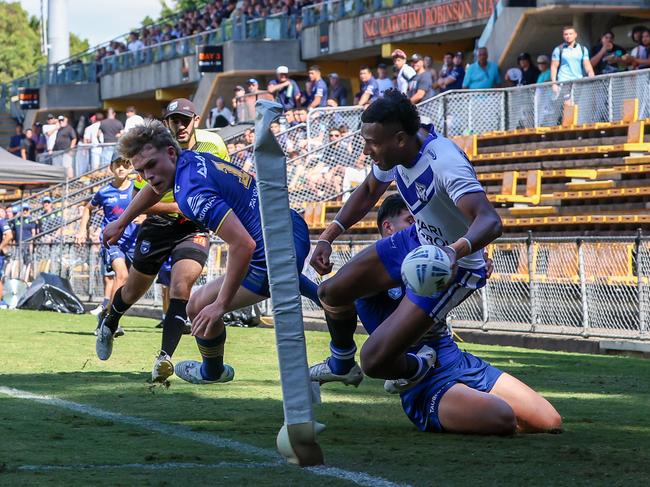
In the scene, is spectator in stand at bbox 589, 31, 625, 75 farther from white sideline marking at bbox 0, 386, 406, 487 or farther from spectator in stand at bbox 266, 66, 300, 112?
white sideline marking at bbox 0, 386, 406, 487

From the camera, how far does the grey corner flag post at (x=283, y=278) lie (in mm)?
6156

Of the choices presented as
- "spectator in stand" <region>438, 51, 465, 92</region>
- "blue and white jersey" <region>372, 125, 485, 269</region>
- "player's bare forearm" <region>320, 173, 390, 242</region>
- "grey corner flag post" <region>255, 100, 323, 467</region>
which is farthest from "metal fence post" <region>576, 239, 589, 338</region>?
"spectator in stand" <region>438, 51, 465, 92</region>

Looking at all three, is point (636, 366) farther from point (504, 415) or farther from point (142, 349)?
point (504, 415)

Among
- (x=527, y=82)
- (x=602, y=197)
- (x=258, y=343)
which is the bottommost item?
(x=258, y=343)

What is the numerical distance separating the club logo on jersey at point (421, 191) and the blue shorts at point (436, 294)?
32cm

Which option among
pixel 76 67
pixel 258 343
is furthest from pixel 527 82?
pixel 76 67

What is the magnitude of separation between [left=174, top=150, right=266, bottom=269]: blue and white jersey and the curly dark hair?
93 centimetres

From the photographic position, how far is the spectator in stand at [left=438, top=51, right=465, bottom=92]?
84.9ft

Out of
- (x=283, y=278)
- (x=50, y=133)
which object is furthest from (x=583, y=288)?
(x=50, y=133)

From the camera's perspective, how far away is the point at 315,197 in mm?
24781

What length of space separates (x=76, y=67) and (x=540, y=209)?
117ft

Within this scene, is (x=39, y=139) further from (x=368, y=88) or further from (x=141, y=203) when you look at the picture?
(x=141, y=203)

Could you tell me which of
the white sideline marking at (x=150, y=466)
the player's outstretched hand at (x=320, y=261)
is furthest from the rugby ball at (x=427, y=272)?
the player's outstretched hand at (x=320, y=261)

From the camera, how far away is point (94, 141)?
38250 millimetres
